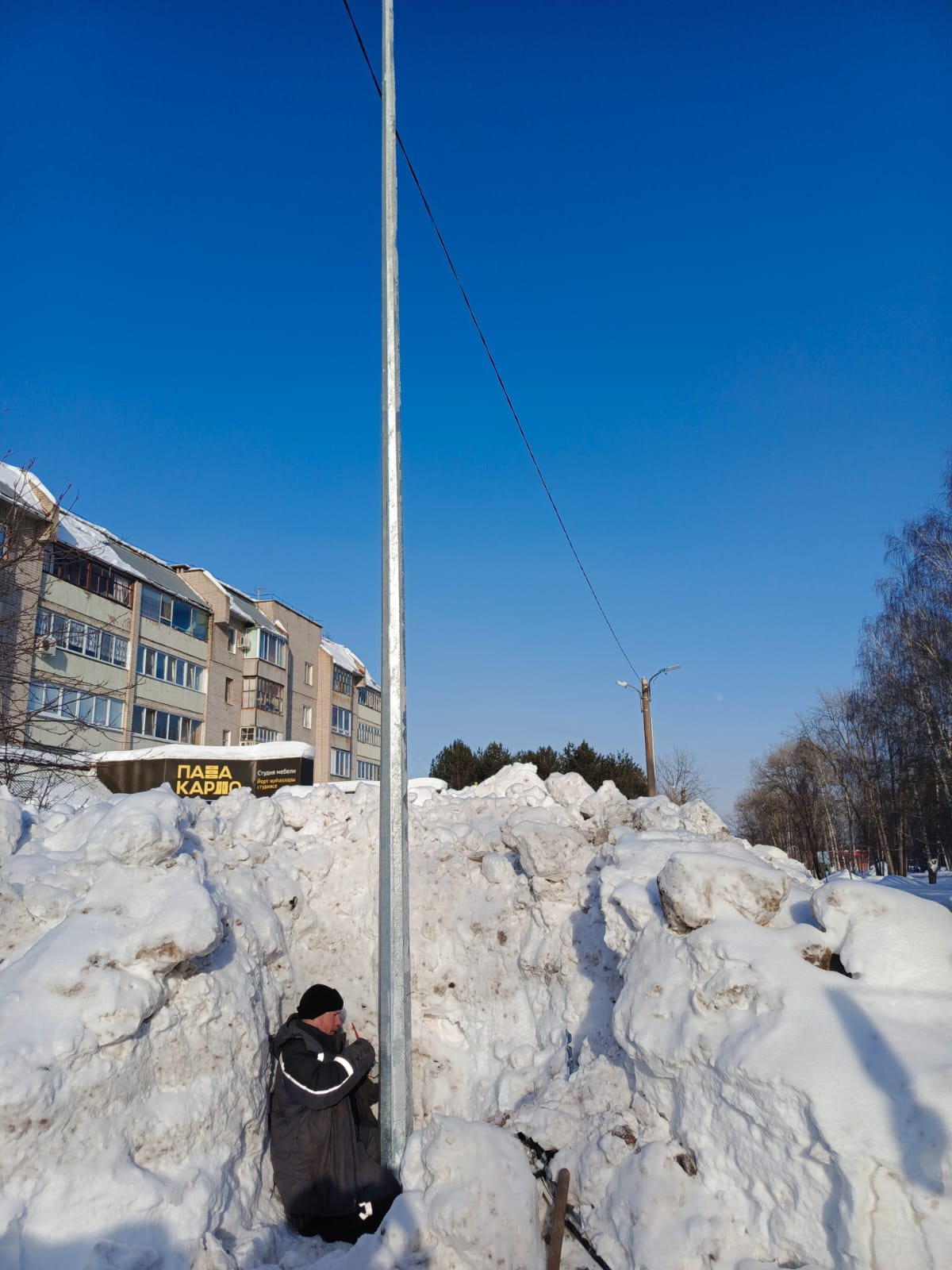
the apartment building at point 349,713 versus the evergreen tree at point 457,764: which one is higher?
the apartment building at point 349,713

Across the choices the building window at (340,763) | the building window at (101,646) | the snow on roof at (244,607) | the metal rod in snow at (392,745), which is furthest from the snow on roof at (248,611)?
the metal rod in snow at (392,745)

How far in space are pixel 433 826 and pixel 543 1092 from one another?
2.97 metres

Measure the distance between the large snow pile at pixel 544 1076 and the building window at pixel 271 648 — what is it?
3747cm

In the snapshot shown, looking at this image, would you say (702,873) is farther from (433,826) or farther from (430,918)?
(433,826)

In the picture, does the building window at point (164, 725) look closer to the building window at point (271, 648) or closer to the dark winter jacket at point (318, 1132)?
the building window at point (271, 648)

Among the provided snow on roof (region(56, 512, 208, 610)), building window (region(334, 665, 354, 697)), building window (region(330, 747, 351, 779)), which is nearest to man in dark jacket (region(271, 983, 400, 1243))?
snow on roof (region(56, 512, 208, 610))

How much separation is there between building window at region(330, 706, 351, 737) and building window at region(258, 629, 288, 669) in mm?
5956

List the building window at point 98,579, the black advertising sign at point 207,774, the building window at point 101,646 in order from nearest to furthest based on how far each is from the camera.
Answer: the black advertising sign at point 207,774 < the building window at point 101,646 < the building window at point 98,579

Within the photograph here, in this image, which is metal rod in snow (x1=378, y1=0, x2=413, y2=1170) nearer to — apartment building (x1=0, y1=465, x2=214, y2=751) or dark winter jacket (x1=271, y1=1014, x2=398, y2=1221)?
dark winter jacket (x1=271, y1=1014, x2=398, y2=1221)

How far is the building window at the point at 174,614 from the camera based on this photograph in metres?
34.3

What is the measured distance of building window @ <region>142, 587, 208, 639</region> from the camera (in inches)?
1351

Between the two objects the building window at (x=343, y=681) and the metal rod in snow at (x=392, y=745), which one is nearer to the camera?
the metal rod in snow at (x=392, y=745)

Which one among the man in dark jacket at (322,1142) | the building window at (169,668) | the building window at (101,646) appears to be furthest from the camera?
the building window at (169,668)

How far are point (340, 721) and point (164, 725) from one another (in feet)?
54.9
